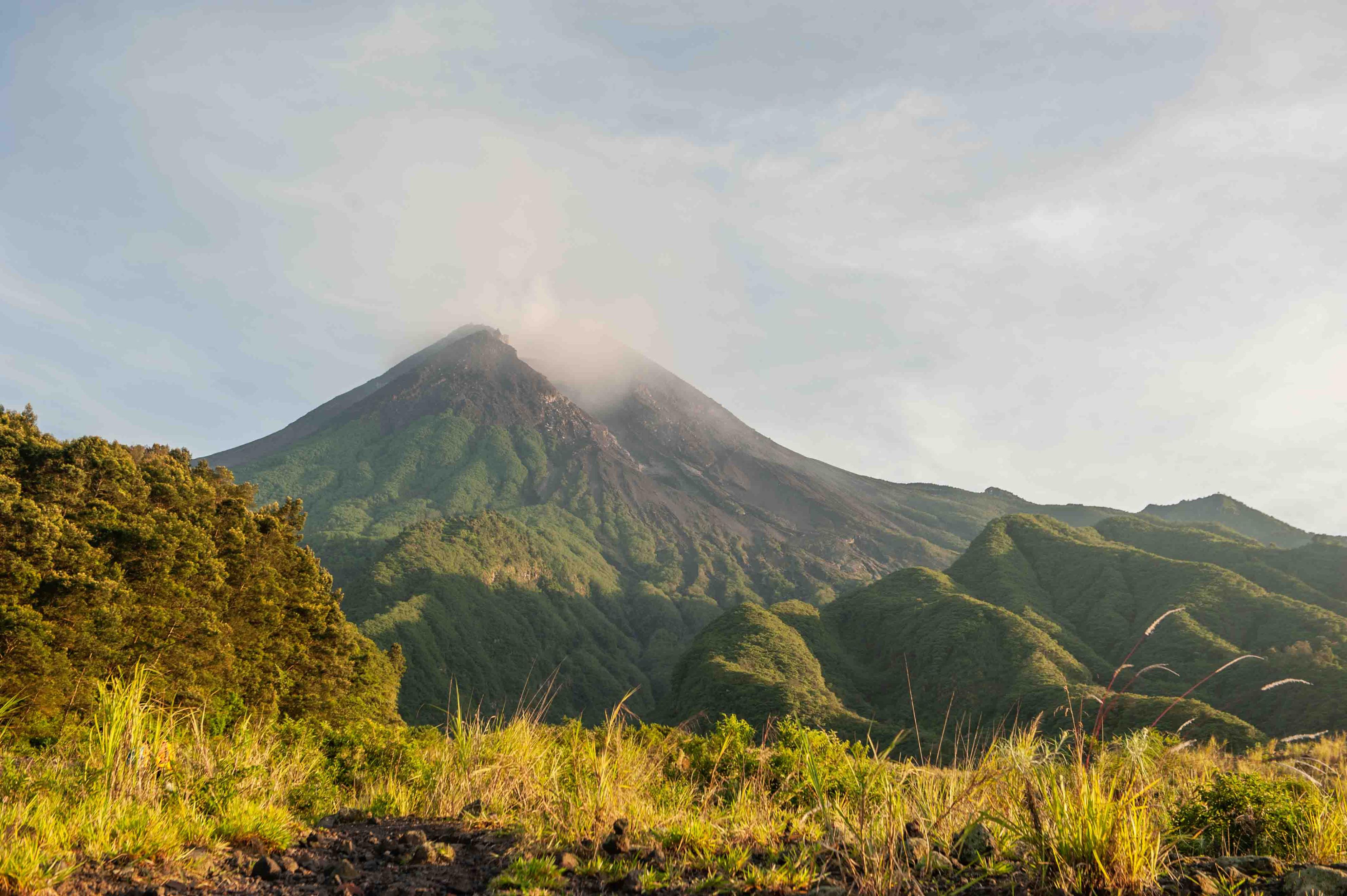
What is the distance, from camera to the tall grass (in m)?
3.60

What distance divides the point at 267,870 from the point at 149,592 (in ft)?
72.5

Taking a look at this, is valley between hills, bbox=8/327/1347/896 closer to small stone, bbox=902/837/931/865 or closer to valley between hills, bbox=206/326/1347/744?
small stone, bbox=902/837/931/865

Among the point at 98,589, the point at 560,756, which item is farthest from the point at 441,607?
the point at 560,756

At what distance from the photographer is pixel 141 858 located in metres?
3.96

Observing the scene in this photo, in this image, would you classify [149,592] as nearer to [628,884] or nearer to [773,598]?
[628,884]

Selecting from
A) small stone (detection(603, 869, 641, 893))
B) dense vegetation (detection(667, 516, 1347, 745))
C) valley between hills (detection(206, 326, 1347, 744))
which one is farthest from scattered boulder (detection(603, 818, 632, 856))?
dense vegetation (detection(667, 516, 1347, 745))

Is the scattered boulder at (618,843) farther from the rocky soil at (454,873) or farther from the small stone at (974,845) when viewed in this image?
the small stone at (974,845)

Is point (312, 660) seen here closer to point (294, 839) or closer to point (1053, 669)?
point (294, 839)

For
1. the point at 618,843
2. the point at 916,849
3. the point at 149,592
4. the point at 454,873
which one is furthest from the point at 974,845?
the point at 149,592

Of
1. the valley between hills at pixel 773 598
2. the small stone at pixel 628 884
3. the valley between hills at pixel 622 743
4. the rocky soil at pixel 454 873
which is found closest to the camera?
the rocky soil at pixel 454 873

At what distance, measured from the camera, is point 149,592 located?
21453mm

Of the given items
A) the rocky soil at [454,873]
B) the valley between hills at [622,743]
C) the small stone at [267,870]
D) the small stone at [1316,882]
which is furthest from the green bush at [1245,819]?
the small stone at [267,870]

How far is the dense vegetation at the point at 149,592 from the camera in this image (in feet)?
56.3

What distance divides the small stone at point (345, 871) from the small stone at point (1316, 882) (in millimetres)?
5038
